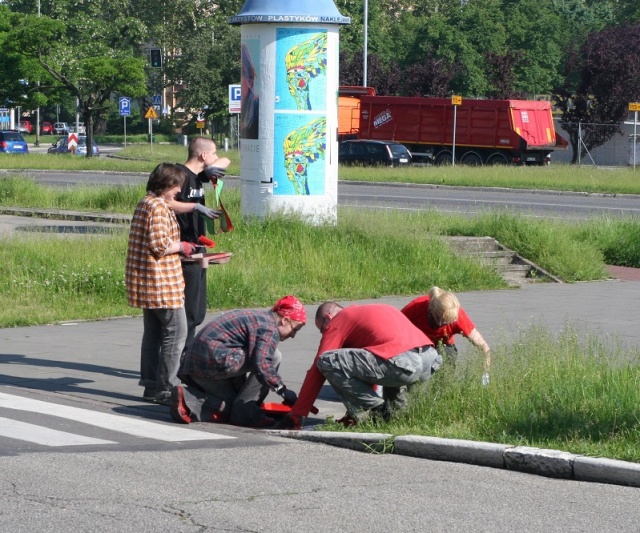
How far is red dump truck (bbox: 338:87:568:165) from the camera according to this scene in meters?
49.3

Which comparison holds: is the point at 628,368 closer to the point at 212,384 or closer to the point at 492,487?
the point at 492,487

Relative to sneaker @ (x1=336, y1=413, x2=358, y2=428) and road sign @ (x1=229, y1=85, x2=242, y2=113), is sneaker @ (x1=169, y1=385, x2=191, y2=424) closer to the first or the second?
sneaker @ (x1=336, y1=413, x2=358, y2=428)

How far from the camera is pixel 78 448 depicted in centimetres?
739

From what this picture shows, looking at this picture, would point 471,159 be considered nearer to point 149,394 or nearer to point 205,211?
point 205,211

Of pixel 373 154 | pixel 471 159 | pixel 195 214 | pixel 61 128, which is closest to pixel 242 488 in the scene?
pixel 195 214

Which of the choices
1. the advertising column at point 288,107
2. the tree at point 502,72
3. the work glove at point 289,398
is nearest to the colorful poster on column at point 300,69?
the advertising column at point 288,107

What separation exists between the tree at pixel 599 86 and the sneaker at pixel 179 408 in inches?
1939

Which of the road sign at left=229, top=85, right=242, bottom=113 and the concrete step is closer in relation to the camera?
the concrete step

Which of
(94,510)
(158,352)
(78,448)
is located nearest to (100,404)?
(158,352)

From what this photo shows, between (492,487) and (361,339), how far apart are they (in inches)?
69.8

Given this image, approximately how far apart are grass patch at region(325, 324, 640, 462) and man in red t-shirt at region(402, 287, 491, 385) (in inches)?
12.1

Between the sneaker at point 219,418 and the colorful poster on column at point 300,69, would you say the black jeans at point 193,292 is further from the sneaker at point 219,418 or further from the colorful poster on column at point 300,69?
the colorful poster on column at point 300,69

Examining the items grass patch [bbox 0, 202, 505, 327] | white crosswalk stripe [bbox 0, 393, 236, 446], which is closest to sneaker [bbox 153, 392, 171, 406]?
white crosswalk stripe [bbox 0, 393, 236, 446]

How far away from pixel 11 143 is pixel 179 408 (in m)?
54.5
